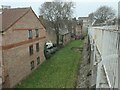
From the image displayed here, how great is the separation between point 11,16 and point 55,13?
21.6 m

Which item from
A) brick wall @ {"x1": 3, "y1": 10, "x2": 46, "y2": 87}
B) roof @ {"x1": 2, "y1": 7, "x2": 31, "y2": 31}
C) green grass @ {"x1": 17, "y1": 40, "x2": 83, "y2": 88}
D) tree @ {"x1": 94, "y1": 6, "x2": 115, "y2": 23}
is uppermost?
tree @ {"x1": 94, "y1": 6, "x2": 115, "y2": 23}

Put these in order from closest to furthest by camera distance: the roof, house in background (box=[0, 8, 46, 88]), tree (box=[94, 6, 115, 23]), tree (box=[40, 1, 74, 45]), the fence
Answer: the fence → house in background (box=[0, 8, 46, 88]) → the roof → tree (box=[40, 1, 74, 45]) → tree (box=[94, 6, 115, 23])

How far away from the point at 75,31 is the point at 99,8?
10802 millimetres

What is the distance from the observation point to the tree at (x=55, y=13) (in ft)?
129

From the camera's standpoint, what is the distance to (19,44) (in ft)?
58.9

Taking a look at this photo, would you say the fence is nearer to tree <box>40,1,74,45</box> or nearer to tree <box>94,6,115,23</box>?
tree <box>40,1,74,45</box>

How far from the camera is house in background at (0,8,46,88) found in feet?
51.1

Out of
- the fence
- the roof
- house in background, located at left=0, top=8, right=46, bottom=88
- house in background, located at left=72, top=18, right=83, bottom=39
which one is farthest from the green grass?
house in background, located at left=72, top=18, right=83, bottom=39

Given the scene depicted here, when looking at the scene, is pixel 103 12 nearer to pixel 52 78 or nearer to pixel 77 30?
pixel 77 30

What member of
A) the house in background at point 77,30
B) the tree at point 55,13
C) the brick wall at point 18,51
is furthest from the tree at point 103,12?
the brick wall at point 18,51

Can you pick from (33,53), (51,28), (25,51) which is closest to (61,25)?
(51,28)

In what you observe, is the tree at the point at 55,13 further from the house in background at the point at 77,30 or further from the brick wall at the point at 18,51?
the house in background at the point at 77,30

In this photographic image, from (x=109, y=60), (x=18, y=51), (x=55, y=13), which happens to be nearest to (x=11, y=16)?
(x=18, y=51)

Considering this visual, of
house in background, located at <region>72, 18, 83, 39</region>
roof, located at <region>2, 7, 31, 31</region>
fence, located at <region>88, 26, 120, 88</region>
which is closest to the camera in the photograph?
fence, located at <region>88, 26, 120, 88</region>
